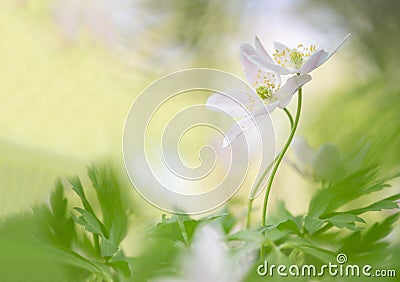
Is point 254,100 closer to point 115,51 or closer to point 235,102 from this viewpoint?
point 235,102

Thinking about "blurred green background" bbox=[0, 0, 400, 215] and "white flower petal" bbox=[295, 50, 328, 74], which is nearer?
"white flower petal" bbox=[295, 50, 328, 74]

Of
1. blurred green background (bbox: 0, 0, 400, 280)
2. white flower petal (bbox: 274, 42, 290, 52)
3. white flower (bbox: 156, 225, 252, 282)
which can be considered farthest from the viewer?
blurred green background (bbox: 0, 0, 400, 280)

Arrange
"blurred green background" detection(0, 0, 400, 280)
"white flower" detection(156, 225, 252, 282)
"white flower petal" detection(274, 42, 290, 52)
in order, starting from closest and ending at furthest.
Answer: "white flower" detection(156, 225, 252, 282), "white flower petal" detection(274, 42, 290, 52), "blurred green background" detection(0, 0, 400, 280)

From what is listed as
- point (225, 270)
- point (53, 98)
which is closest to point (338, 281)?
point (225, 270)

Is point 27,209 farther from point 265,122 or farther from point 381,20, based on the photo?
point 381,20

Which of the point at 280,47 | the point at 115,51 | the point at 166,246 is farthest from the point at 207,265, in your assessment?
the point at 115,51

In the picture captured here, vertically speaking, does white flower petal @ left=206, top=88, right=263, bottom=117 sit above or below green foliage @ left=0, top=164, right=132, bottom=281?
above

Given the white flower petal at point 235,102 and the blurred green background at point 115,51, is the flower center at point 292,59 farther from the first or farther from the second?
the blurred green background at point 115,51

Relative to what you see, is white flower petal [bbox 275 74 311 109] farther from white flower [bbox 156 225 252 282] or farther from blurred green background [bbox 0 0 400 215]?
blurred green background [bbox 0 0 400 215]

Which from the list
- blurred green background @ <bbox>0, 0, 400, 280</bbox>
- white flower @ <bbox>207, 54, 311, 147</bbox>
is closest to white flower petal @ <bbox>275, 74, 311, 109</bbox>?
white flower @ <bbox>207, 54, 311, 147</bbox>

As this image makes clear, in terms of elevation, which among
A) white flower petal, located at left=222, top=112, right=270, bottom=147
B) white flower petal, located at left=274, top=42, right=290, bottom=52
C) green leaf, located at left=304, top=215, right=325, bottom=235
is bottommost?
green leaf, located at left=304, top=215, right=325, bottom=235
